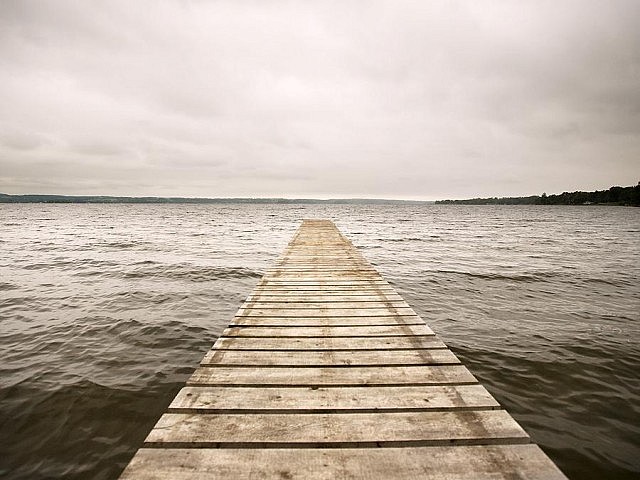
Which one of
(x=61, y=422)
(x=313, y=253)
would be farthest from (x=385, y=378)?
(x=313, y=253)

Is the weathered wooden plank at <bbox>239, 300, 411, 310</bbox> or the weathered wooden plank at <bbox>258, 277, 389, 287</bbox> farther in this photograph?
the weathered wooden plank at <bbox>258, 277, 389, 287</bbox>

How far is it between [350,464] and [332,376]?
108cm

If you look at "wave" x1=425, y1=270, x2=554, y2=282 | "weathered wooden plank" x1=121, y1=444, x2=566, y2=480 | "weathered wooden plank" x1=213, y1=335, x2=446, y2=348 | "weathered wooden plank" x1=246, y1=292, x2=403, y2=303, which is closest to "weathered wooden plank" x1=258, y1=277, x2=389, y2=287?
"weathered wooden plank" x1=246, y1=292, x2=403, y2=303

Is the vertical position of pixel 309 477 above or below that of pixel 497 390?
above

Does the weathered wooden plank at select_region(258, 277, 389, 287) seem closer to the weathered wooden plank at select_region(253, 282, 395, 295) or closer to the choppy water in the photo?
the weathered wooden plank at select_region(253, 282, 395, 295)

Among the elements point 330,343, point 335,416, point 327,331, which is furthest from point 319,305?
point 335,416

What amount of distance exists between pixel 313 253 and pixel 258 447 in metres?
9.02

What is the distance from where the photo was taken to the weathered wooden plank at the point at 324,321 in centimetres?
451

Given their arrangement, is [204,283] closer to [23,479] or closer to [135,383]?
[135,383]

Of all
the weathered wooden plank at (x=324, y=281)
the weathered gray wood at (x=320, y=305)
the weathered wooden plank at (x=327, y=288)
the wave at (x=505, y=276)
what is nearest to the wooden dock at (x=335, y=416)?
the weathered gray wood at (x=320, y=305)

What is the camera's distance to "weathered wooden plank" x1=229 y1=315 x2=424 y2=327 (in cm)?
451

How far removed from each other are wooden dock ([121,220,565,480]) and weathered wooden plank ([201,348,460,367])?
0.06 feet

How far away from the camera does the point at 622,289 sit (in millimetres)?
10789

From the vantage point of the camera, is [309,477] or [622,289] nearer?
[309,477]
